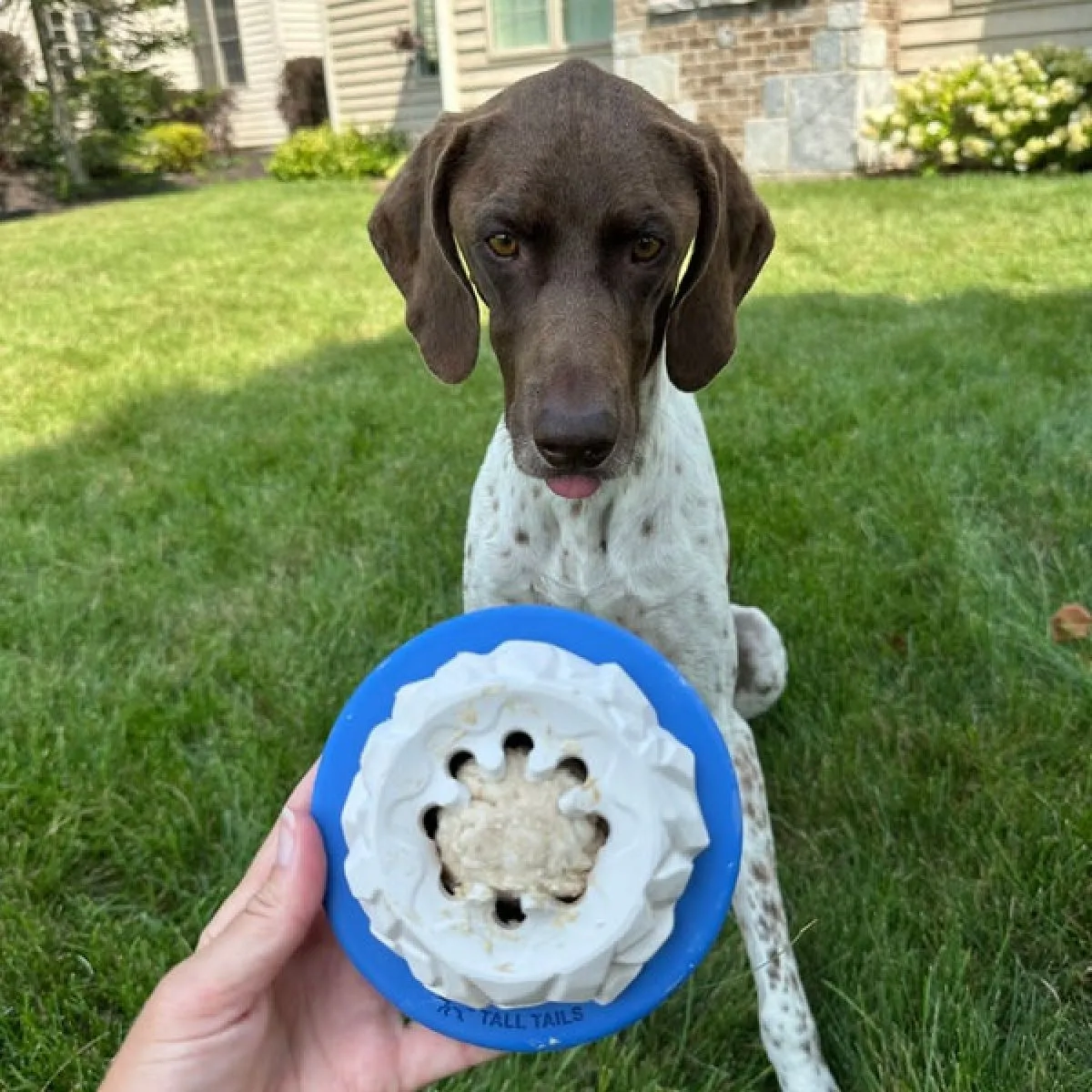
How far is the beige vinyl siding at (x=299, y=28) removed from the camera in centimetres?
2083

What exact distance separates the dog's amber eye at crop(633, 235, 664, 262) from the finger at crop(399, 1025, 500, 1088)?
1469 millimetres

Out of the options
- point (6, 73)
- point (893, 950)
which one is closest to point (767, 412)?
point (893, 950)

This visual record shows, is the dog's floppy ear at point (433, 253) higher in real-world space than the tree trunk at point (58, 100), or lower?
higher

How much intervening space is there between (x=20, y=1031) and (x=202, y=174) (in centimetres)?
1921

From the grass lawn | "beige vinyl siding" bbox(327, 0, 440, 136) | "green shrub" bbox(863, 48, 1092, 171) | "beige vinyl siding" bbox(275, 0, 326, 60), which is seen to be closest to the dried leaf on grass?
the grass lawn

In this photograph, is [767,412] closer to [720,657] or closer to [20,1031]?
[720,657]

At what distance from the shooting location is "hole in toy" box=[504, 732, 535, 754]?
1.66 metres

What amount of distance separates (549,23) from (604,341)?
1349 cm

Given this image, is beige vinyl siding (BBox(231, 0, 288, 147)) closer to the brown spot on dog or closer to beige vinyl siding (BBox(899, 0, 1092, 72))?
beige vinyl siding (BBox(899, 0, 1092, 72))

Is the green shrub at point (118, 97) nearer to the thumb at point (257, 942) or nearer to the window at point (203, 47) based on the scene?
the window at point (203, 47)

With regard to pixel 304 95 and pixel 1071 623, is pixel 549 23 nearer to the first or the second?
pixel 304 95

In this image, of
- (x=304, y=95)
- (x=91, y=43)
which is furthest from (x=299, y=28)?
(x=91, y=43)

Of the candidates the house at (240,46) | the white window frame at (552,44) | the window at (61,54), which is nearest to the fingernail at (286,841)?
the white window frame at (552,44)

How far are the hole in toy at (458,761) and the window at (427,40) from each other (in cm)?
1540
